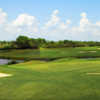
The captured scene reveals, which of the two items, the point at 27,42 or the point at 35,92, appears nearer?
the point at 35,92

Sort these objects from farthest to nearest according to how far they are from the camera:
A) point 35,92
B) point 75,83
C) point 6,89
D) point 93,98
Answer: point 75,83 → point 6,89 → point 35,92 → point 93,98

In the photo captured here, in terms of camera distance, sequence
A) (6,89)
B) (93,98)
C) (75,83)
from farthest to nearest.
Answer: (75,83)
(6,89)
(93,98)

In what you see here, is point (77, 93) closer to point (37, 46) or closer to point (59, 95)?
point (59, 95)

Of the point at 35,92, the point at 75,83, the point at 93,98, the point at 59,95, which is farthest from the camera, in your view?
the point at 75,83

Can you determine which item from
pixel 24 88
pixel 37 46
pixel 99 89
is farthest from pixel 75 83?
pixel 37 46

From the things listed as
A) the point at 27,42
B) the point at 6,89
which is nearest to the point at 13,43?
the point at 27,42

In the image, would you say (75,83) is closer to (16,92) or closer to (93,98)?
(93,98)

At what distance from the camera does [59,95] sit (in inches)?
378

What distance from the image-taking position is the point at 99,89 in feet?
34.3

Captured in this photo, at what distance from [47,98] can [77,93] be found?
1.79m

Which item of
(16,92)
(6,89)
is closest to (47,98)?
(16,92)

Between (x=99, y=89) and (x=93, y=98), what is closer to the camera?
(x=93, y=98)

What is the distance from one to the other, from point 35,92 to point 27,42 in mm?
→ 109292

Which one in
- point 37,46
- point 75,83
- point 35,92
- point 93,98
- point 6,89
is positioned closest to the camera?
point 93,98
